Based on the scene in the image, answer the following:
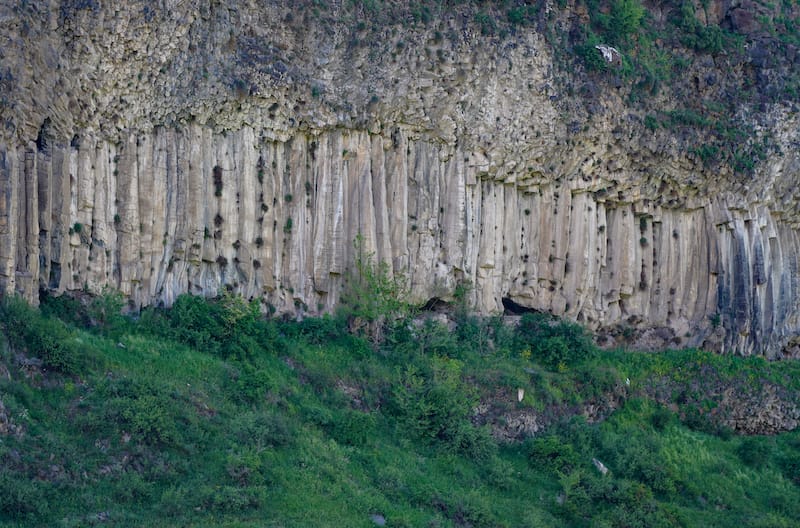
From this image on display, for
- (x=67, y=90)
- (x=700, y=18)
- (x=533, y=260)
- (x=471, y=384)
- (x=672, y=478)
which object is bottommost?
(x=672, y=478)

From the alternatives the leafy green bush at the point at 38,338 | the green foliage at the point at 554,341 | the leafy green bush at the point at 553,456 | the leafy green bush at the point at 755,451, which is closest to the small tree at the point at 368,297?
the green foliage at the point at 554,341

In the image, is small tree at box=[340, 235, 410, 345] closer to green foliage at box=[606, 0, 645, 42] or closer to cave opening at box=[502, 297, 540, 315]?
cave opening at box=[502, 297, 540, 315]

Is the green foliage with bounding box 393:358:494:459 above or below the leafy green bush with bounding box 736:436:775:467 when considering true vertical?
above

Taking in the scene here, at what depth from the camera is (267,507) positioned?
32094 mm

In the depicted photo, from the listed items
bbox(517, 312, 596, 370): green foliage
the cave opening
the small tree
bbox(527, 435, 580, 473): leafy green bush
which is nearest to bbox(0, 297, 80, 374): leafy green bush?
the small tree

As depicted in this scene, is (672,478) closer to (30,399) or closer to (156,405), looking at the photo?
(156,405)

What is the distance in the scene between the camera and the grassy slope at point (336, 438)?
31.1 m

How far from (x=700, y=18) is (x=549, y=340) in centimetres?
1572

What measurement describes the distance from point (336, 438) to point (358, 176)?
399 inches

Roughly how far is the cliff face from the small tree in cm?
47

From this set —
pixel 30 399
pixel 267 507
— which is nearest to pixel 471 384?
pixel 267 507

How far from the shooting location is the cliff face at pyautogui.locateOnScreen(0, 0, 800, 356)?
36.6m

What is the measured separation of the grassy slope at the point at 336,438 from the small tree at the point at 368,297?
61 centimetres

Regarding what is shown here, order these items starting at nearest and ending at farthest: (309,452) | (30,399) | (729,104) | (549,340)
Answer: (30,399)
(309,452)
(549,340)
(729,104)
